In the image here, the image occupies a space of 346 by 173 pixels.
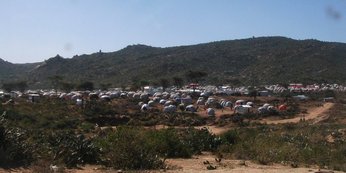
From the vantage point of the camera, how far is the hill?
407ft

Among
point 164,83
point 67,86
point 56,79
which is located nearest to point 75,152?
point 67,86

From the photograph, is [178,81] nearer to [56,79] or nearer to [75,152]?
[56,79]

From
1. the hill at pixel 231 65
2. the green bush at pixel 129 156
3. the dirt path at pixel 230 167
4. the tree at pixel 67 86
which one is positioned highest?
the hill at pixel 231 65

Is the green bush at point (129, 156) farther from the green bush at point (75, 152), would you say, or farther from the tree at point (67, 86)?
the tree at point (67, 86)

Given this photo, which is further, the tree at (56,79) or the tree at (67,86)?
the tree at (56,79)

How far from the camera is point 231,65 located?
143375 mm

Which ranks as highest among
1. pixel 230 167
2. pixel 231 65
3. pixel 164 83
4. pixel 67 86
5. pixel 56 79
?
pixel 231 65

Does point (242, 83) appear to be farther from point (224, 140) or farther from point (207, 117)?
point (224, 140)

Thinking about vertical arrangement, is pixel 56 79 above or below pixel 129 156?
above

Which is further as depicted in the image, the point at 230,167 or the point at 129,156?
the point at 230,167

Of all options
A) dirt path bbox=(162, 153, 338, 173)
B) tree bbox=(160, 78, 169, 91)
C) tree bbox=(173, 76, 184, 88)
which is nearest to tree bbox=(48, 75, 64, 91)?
tree bbox=(160, 78, 169, 91)

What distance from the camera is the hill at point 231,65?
407ft

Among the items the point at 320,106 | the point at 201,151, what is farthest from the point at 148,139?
the point at 320,106

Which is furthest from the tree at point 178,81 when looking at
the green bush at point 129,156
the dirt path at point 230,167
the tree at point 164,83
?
the green bush at point 129,156
